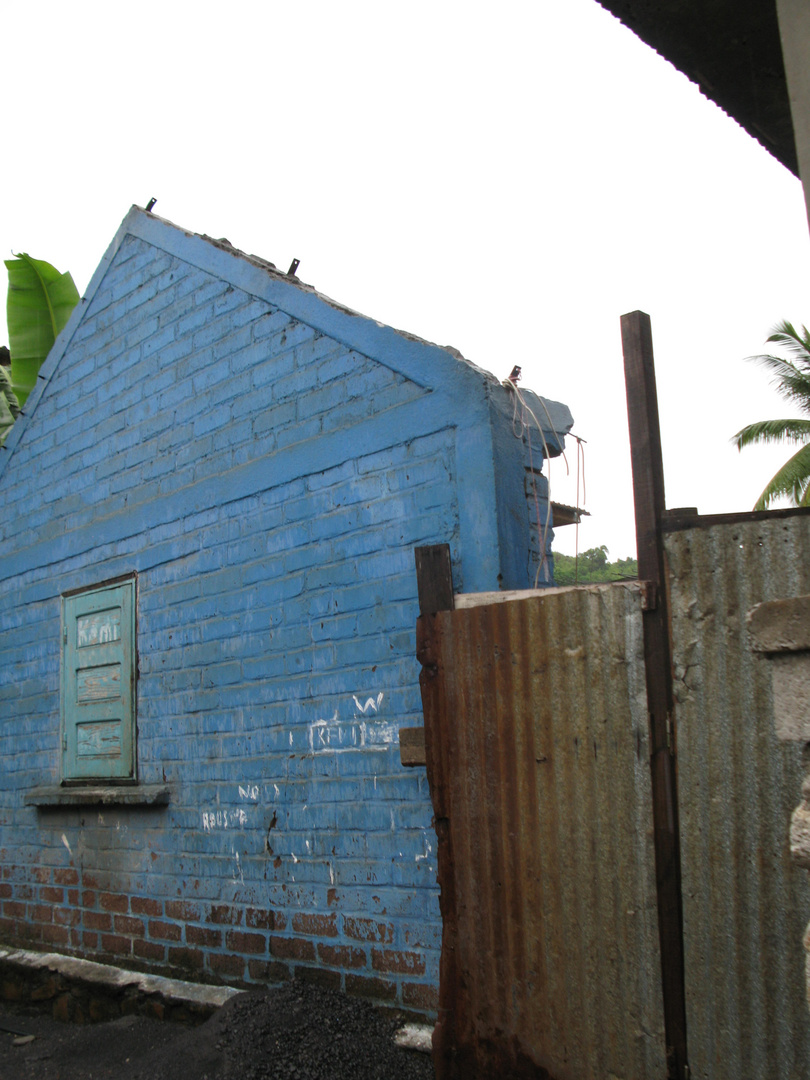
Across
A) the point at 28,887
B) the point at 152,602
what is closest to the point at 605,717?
the point at 152,602

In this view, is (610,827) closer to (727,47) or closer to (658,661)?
(658,661)

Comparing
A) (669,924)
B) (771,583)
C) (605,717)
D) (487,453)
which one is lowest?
(669,924)

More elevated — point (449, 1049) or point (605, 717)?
point (605, 717)

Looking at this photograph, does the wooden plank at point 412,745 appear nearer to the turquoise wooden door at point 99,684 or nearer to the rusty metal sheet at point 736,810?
Answer: the rusty metal sheet at point 736,810

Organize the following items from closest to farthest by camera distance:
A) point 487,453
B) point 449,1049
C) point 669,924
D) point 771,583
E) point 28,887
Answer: point 771,583 → point 669,924 → point 449,1049 → point 487,453 → point 28,887

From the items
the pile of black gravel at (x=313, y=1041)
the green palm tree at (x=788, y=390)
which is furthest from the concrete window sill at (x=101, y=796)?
the green palm tree at (x=788, y=390)

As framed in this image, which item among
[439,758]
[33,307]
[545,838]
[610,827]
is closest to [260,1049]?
[439,758]

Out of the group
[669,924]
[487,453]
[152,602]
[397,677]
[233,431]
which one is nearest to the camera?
[669,924]

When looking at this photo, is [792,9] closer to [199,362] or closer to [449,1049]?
[449,1049]

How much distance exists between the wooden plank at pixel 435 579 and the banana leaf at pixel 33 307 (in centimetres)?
663

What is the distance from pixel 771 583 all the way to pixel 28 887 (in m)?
5.92

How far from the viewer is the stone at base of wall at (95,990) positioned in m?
4.71

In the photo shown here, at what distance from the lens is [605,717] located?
8.69ft

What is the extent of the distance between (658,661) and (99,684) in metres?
4.40
